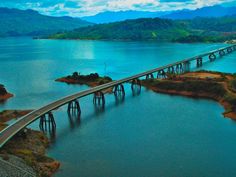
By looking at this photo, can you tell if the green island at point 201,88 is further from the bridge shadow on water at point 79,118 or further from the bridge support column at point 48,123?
the bridge support column at point 48,123

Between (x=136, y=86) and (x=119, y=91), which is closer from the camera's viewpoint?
(x=119, y=91)

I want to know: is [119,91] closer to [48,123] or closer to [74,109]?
[74,109]

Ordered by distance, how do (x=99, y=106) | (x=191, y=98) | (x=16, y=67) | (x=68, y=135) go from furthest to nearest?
(x=16, y=67)
(x=191, y=98)
(x=99, y=106)
(x=68, y=135)

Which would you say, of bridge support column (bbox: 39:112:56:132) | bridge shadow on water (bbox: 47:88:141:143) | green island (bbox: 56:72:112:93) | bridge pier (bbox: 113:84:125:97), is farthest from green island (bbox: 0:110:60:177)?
green island (bbox: 56:72:112:93)

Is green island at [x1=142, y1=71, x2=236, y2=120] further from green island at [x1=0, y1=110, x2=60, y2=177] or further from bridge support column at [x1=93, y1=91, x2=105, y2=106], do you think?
green island at [x1=0, y1=110, x2=60, y2=177]

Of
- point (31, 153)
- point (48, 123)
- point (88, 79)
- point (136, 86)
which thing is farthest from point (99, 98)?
point (31, 153)

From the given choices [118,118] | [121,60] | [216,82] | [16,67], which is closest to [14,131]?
[118,118]

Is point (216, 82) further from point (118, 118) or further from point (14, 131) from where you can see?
point (14, 131)
